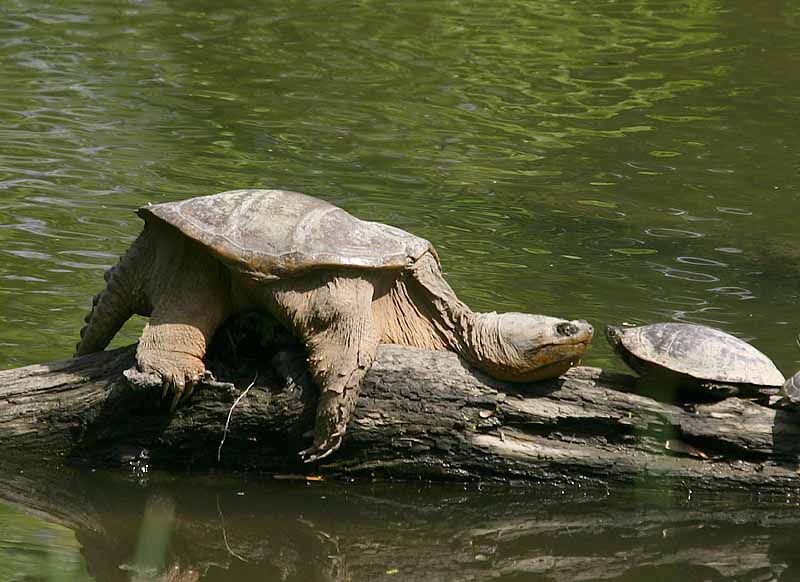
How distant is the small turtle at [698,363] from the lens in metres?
5.07

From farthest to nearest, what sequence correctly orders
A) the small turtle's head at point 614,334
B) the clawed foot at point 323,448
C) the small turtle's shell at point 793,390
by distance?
the small turtle's head at point 614,334 < the clawed foot at point 323,448 < the small turtle's shell at point 793,390

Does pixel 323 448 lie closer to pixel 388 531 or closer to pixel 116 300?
Result: pixel 388 531

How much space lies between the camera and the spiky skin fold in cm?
506

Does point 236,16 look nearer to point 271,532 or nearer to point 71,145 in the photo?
point 71,145

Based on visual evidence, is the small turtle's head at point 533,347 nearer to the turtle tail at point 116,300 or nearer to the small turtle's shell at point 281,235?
the small turtle's shell at point 281,235

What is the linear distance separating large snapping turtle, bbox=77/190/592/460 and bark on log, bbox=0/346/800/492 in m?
0.11

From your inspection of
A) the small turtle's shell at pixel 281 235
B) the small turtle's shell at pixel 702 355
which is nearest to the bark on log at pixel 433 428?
the small turtle's shell at pixel 702 355

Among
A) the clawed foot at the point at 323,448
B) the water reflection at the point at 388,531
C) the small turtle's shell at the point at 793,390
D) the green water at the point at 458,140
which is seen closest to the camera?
the water reflection at the point at 388,531

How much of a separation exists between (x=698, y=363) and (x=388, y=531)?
133cm

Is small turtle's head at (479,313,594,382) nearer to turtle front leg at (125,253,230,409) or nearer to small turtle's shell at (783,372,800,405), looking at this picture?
small turtle's shell at (783,372,800,405)

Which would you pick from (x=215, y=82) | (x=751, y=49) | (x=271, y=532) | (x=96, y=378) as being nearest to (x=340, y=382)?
(x=271, y=532)

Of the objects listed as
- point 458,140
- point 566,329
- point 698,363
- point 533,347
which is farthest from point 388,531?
point 458,140

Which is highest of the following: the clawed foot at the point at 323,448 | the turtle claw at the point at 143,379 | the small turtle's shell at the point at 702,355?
the small turtle's shell at the point at 702,355

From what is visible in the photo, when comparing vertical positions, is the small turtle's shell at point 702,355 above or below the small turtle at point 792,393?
above
